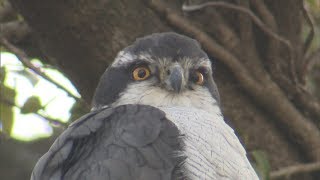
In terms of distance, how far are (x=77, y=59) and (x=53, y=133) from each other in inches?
33.9

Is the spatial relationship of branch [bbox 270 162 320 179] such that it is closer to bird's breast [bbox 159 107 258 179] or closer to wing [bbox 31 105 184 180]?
bird's breast [bbox 159 107 258 179]

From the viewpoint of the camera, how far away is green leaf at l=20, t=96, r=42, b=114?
6719mm

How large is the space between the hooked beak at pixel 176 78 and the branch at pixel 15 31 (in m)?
1.38

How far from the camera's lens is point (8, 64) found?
7.04 meters

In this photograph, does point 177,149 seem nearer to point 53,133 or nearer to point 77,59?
point 77,59

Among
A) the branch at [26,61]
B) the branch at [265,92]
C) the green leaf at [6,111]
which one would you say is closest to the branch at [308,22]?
the branch at [265,92]

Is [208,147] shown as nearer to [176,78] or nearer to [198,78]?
[176,78]

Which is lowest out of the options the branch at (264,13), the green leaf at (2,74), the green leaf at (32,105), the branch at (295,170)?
the branch at (295,170)

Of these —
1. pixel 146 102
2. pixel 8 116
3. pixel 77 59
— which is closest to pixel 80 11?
pixel 77 59

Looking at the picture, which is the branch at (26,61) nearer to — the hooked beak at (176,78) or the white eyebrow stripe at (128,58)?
the white eyebrow stripe at (128,58)

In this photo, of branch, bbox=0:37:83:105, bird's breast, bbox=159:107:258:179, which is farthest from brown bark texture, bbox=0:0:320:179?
bird's breast, bbox=159:107:258:179

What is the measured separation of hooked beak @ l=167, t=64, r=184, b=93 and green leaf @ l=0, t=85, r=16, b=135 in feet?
4.72

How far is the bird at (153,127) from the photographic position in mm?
5266

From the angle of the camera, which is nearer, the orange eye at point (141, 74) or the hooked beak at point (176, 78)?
the hooked beak at point (176, 78)
